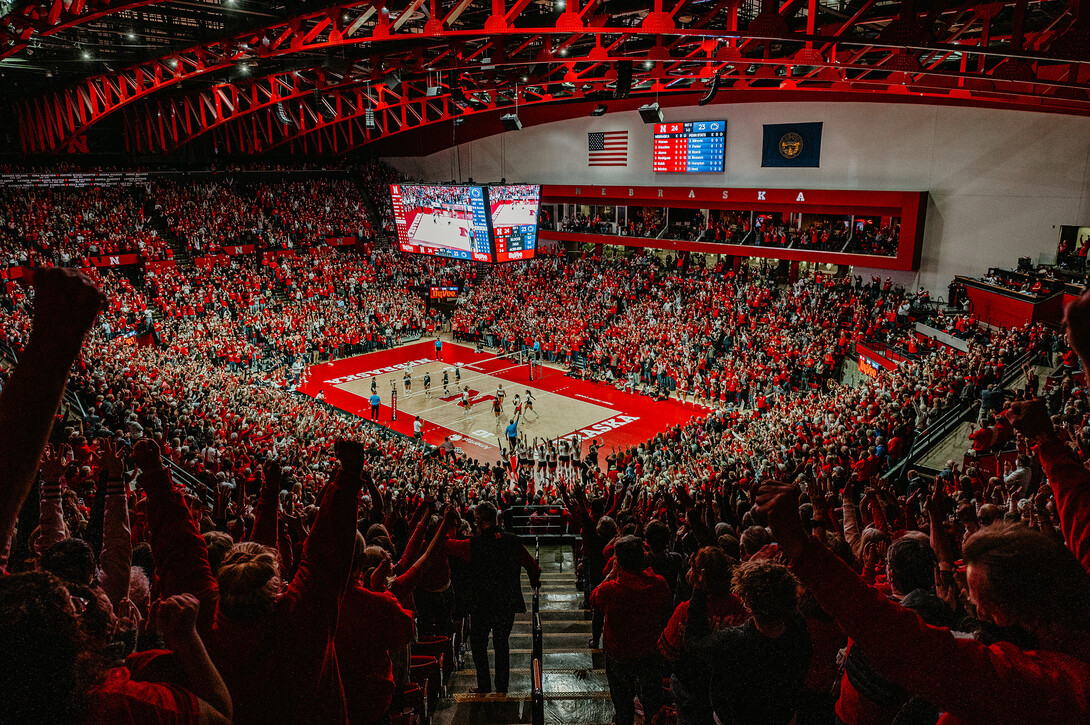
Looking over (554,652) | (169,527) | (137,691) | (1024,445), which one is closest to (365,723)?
(169,527)

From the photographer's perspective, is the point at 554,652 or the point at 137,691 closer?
the point at 137,691

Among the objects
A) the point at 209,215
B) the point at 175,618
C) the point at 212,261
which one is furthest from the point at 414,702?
the point at 209,215

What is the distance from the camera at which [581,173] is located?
39.0 meters

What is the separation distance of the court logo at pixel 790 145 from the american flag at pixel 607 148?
8.59m

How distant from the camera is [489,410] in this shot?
26.7 m

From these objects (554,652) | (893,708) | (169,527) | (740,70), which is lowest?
(554,652)

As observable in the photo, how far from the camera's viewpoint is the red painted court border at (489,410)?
23.8 metres

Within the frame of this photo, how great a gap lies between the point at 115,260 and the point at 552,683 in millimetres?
33757

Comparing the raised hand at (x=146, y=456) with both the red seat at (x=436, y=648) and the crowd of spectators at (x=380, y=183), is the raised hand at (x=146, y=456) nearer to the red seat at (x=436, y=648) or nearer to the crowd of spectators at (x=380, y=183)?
the red seat at (x=436, y=648)

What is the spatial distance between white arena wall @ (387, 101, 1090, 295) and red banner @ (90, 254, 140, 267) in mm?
26042

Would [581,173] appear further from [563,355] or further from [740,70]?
[740,70]

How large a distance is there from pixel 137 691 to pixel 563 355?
31118mm

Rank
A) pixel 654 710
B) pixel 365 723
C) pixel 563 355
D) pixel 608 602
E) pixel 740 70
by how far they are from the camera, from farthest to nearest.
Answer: pixel 563 355 → pixel 740 70 → pixel 654 710 → pixel 608 602 → pixel 365 723

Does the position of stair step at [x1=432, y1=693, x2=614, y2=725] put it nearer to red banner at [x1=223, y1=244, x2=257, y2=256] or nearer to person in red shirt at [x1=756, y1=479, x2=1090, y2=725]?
person in red shirt at [x1=756, y1=479, x2=1090, y2=725]
